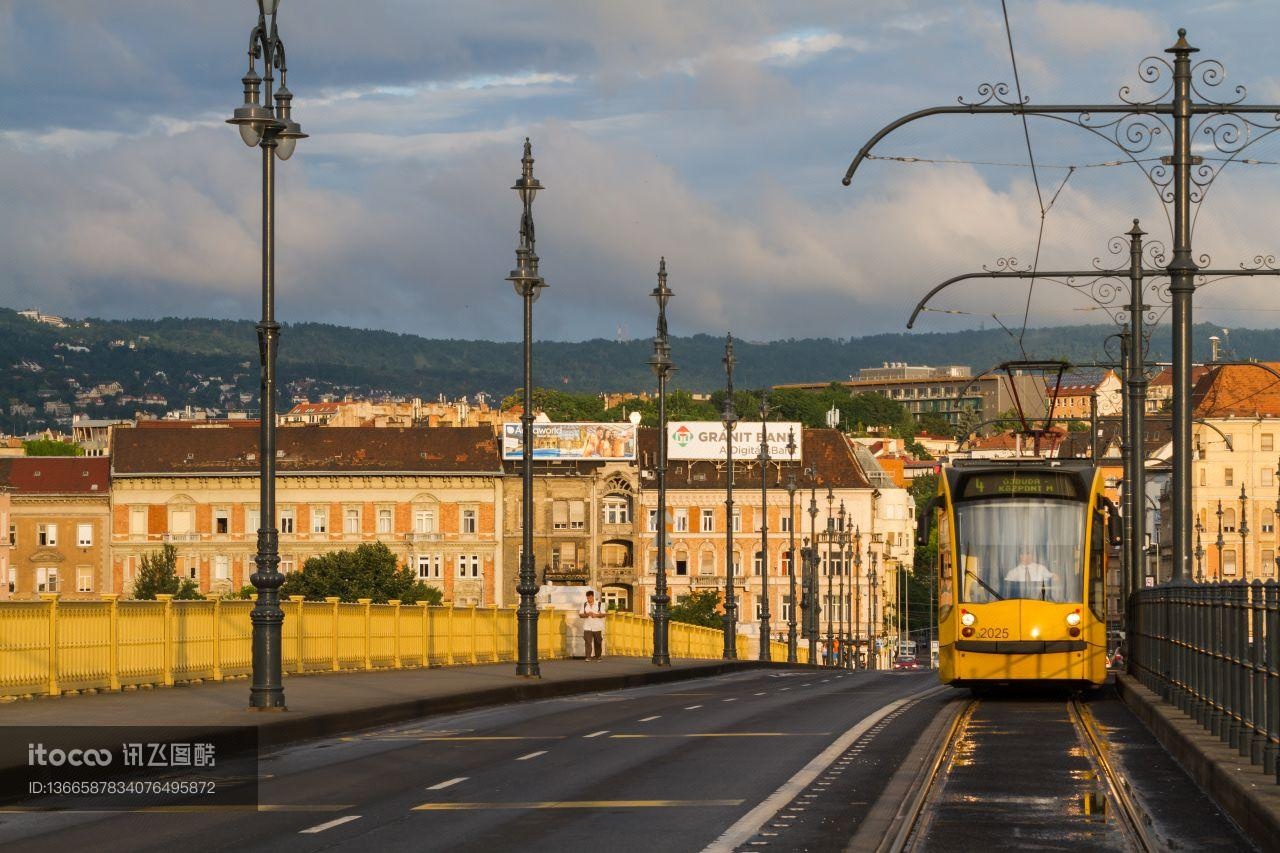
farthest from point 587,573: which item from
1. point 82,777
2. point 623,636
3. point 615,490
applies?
point 82,777

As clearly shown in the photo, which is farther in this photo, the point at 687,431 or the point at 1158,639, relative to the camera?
the point at 687,431

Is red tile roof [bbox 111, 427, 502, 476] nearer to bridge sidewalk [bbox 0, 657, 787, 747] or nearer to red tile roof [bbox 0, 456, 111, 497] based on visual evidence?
red tile roof [bbox 0, 456, 111, 497]

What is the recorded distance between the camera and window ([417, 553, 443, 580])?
13762 centimetres

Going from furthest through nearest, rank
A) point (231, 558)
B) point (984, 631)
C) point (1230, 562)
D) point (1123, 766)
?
point (1230, 562), point (231, 558), point (984, 631), point (1123, 766)

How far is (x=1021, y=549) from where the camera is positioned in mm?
30281

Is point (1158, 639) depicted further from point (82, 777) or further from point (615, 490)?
point (615, 490)

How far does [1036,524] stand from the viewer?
3039cm

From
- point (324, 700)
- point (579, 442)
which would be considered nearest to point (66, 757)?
point (324, 700)

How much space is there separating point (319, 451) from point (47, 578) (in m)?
19.6

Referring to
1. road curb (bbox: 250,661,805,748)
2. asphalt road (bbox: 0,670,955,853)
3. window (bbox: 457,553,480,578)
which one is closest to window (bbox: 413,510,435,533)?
window (bbox: 457,553,480,578)

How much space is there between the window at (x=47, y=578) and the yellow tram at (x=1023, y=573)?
4604 inches

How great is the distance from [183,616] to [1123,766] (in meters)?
14.0

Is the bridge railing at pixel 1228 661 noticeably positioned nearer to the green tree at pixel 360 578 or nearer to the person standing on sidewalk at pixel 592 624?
the person standing on sidewalk at pixel 592 624

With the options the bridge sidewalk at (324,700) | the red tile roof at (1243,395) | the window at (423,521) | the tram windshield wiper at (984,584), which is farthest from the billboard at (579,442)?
the tram windshield wiper at (984,584)
